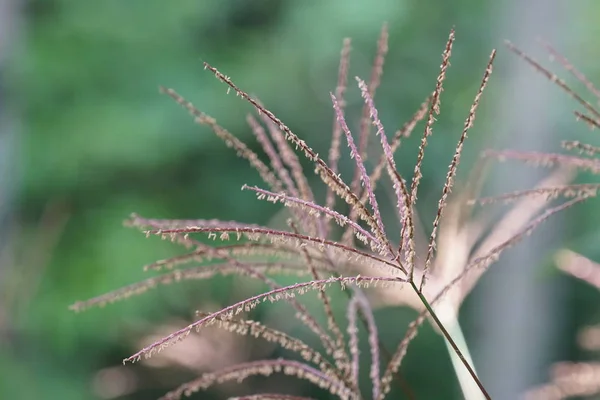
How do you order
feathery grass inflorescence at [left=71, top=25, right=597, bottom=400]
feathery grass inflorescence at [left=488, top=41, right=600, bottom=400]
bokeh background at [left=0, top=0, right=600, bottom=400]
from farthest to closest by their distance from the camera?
bokeh background at [left=0, top=0, right=600, bottom=400]
feathery grass inflorescence at [left=488, top=41, right=600, bottom=400]
feathery grass inflorescence at [left=71, top=25, right=597, bottom=400]

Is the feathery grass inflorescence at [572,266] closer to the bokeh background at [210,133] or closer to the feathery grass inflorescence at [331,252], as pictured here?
the feathery grass inflorescence at [331,252]

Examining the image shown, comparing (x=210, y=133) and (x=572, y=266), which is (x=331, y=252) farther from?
(x=210, y=133)

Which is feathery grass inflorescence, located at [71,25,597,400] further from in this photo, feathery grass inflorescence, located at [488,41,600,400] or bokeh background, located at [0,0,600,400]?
bokeh background, located at [0,0,600,400]

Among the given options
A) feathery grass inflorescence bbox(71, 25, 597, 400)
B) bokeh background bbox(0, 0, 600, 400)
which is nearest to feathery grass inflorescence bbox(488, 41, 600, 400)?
feathery grass inflorescence bbox(71, 25, 597, 400)

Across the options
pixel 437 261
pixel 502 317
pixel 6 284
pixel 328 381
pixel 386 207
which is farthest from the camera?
pixel 386 207

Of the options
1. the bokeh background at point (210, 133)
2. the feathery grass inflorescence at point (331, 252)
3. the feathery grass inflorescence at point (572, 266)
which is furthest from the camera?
the bokeh background at point (210, 133)

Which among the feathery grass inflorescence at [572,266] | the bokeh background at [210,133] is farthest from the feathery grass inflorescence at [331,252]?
the bokeh background at [210,133]

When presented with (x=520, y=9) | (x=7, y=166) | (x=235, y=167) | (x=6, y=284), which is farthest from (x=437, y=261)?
(x=520, y=9)

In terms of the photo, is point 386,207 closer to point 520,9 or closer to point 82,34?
point 520,9
